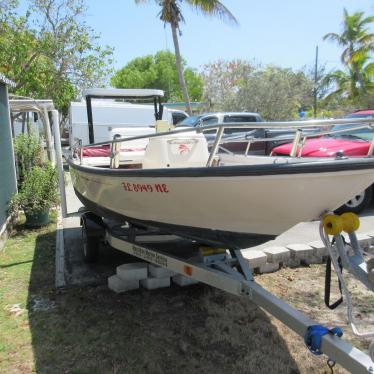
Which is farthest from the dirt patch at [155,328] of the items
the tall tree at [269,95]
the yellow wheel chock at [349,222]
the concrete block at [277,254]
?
the tall tree at [269,95]

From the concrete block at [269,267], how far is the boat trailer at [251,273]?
106 cm

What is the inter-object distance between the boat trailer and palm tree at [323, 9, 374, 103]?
26.6m

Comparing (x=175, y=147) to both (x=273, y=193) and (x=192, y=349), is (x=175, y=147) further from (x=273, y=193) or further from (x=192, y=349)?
(x=192, y=349)

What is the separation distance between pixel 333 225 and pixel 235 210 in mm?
708

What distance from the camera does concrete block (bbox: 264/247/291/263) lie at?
507 cm

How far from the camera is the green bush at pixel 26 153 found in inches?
369

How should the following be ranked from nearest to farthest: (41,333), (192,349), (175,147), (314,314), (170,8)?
(192,349) → (41,333) → (314,314) → (175,147) → (170,8)

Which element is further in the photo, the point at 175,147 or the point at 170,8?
the point at 170,8

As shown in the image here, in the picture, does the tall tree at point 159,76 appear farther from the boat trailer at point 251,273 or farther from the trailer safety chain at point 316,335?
the trailer safety chain at point 316,335

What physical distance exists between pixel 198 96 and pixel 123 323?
1754 inches

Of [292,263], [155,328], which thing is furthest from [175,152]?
[292,263]

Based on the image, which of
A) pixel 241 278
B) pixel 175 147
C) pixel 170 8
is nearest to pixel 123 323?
pixel 241 278

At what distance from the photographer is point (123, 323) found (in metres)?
3.96

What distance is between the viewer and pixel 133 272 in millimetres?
4574
